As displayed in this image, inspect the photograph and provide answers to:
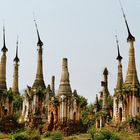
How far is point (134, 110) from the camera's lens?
45438 mm

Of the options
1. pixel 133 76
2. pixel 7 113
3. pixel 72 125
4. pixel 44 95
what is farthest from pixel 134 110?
pixel 7 113

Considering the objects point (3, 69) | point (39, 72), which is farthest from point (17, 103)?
point (39, 72)

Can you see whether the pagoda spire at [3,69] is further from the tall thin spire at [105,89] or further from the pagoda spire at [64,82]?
the tall thin spire at [105,89]

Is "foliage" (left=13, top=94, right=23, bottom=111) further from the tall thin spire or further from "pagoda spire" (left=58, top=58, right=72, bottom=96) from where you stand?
the tall thin spire

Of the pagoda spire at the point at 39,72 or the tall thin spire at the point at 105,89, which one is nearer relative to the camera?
the pagoda spire at the point at 39,72

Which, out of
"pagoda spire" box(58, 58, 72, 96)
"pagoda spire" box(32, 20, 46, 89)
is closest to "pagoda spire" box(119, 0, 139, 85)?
"pagoda spire" box(58, 58, 72, 96)

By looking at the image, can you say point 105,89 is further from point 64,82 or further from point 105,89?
point 64,82

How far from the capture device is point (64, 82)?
49.8 metres

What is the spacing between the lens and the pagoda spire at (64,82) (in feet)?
162

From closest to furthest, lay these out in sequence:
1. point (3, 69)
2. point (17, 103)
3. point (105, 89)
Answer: point (3, 69)
point (105, 89)
point (17, 103)

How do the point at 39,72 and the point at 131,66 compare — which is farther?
the point at 39,72

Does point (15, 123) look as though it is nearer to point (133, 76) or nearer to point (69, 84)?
point (69, 84)

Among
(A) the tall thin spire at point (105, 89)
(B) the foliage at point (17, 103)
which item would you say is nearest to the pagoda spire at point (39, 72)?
(B) the foliage at point (17, 103)

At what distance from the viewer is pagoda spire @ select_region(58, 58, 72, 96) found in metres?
49.4
